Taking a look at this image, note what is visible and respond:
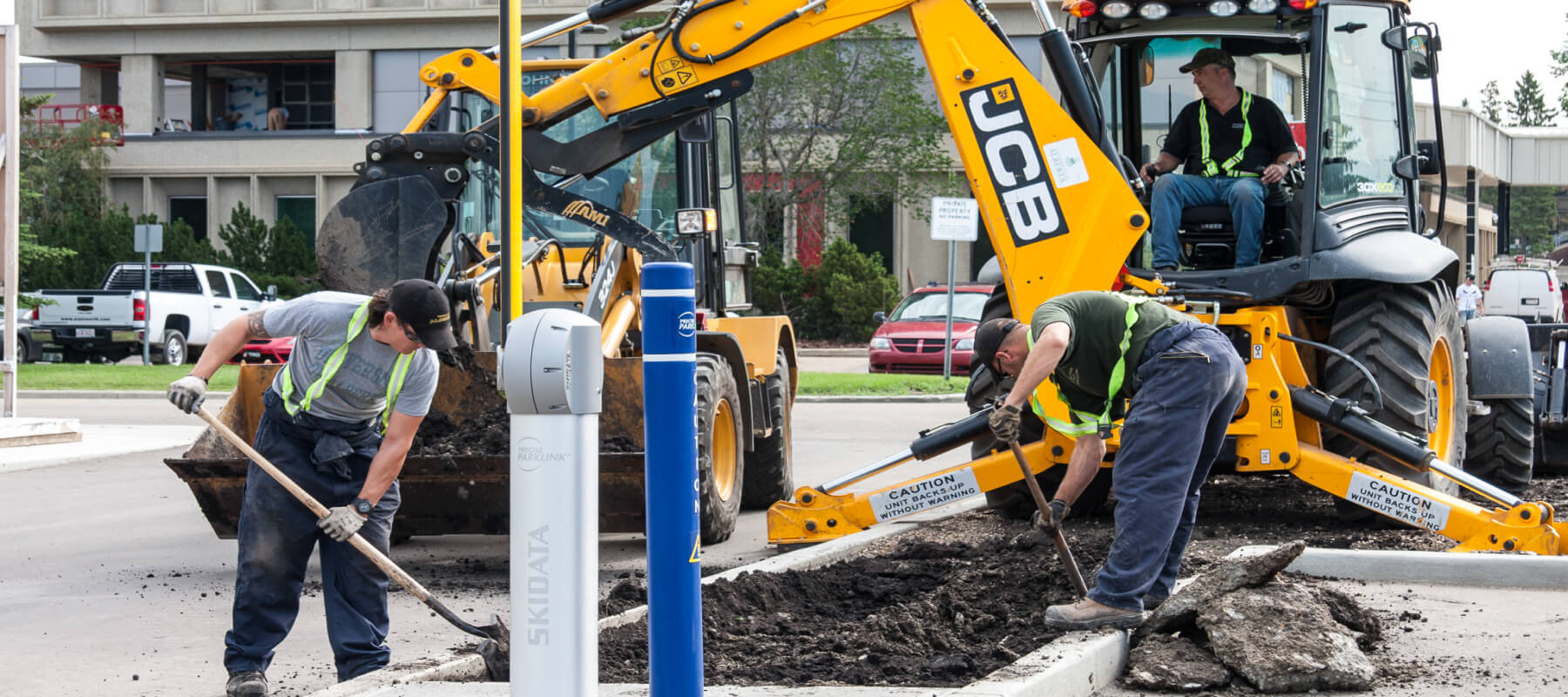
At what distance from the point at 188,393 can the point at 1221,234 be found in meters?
5.78

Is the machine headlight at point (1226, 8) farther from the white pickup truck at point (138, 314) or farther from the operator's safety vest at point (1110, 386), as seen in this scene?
the white pickup truck at point (138, 314)

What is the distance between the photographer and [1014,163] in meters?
8.79

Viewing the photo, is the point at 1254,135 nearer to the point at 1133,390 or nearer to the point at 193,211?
the point at 1133,390

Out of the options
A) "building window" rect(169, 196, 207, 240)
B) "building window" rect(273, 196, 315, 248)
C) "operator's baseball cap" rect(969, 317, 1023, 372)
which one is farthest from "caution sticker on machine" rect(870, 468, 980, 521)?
"building window" rect(169, 196, 207, 240)

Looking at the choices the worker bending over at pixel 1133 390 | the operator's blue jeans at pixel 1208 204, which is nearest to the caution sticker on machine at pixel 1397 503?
the operator's blue jeans at pixel 1208 204

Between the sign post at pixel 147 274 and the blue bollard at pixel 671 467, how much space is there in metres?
23.5

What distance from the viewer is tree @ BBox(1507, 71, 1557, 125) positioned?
118 metres

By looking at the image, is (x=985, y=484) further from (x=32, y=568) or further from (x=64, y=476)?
(x=64, y=476)

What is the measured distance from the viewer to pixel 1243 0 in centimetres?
919

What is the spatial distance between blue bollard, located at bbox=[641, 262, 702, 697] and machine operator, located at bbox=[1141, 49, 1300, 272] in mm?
5624

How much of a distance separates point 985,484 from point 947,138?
3390 centimetres

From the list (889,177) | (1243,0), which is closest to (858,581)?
(1243,0)

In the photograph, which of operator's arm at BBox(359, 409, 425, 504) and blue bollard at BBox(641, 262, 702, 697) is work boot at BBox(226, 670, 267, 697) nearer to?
operator's arm at BBox(359, 409, 425, 504)

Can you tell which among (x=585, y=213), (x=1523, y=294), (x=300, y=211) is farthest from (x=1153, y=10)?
(x=300, y=211)
